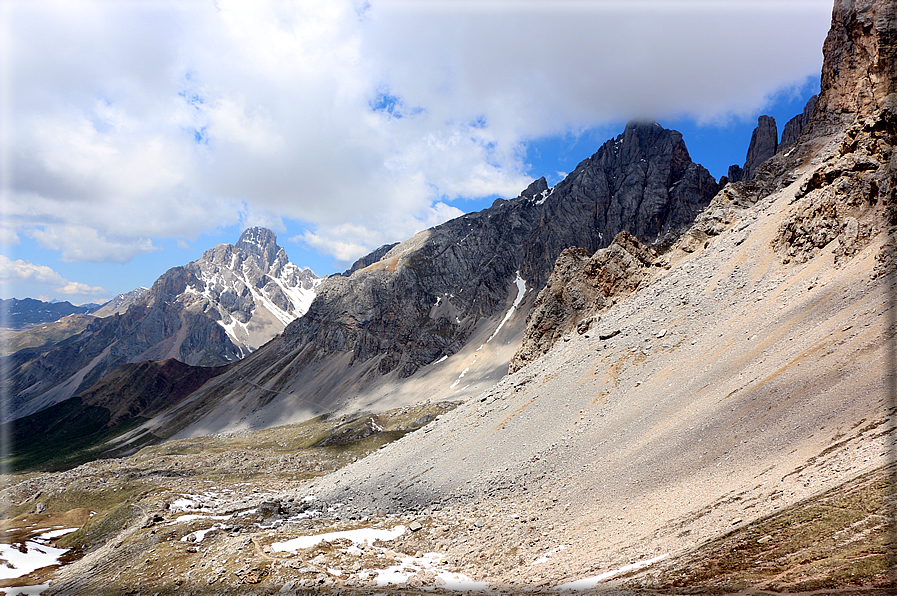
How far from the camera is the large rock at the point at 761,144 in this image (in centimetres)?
16488

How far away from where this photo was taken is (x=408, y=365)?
635ft

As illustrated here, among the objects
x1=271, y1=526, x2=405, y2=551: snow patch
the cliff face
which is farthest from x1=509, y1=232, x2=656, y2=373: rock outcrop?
x1=271, y1=526, x2=405, y2=551: snow patch

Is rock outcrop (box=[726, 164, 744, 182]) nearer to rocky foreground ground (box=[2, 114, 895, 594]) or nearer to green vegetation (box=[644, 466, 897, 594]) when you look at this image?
rocky foreground ground (box=[2, 114, 895, 594])

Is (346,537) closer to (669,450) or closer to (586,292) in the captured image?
(669,450)

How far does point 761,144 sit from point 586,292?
15383 centimetres

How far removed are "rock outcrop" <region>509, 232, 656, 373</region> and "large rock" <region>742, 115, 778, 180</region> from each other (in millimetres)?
135805

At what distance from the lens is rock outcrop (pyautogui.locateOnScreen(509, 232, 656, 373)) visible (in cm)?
6184

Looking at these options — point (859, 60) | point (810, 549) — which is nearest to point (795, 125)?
point (859, 60)

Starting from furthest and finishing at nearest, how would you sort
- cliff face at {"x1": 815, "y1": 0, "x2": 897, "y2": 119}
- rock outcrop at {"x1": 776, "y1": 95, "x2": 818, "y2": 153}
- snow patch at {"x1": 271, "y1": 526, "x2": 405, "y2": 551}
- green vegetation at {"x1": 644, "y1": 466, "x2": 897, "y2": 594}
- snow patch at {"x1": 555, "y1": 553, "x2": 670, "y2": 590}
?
rock outcrop at {"x1": 776, "y1": 95, "x2": 818, "y2": 153}, cliff face at {"x1": 815, "y1": 0, "x2": 897, "y2": 119}, snow patch at {"x1": 271, "y1": 526, "x2": 405, "y2": 551}, snow patch at {"x1": 555, "y1": 553, "x2": 670, "y2": 590}, green vegetation at {"x1": 644, "y1": 466, "x2": 897, "y2": 594}

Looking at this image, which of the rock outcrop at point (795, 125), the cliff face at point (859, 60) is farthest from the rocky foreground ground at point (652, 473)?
the rock outcrop at point (795, 125)

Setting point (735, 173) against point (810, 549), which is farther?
point (735, 173)

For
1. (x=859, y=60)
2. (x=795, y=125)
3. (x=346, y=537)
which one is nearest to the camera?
(x=346, y=537)

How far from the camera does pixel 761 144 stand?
167625 millimetres

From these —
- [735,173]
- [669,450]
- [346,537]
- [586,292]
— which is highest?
[735,173]
